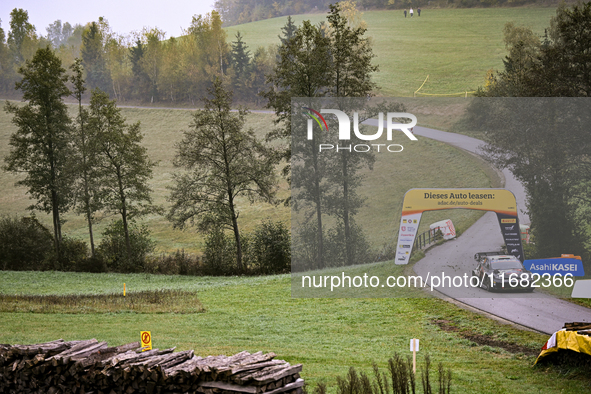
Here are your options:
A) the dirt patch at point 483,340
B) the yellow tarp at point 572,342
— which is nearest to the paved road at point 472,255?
the dirt patch at point 483,340

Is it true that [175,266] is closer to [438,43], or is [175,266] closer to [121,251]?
[121,251]

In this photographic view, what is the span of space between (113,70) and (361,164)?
7852 cm

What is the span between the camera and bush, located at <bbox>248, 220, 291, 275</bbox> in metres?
31.1

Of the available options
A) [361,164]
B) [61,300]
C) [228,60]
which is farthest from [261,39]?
[361,164]

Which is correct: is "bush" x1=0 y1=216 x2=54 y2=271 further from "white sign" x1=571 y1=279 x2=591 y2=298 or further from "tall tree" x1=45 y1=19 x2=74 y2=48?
"tall tree" x1=45 y1=19 x2=74 y2=48

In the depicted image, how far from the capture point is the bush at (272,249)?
3114cm

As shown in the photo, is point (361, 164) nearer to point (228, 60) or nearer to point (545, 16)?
point (228, 60)

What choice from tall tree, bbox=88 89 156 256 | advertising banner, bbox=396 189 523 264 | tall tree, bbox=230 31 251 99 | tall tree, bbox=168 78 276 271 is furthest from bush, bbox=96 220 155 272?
tall tree, bbox=230 31 251 99

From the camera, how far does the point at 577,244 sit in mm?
12492

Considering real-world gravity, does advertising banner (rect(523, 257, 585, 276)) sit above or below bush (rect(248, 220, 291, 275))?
above

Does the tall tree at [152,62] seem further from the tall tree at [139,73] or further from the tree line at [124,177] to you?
the tree line at [124,177]

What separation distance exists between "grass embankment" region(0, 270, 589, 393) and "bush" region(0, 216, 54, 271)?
1916 cm

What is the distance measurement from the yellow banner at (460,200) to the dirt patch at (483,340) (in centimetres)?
331

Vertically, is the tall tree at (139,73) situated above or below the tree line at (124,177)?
above
